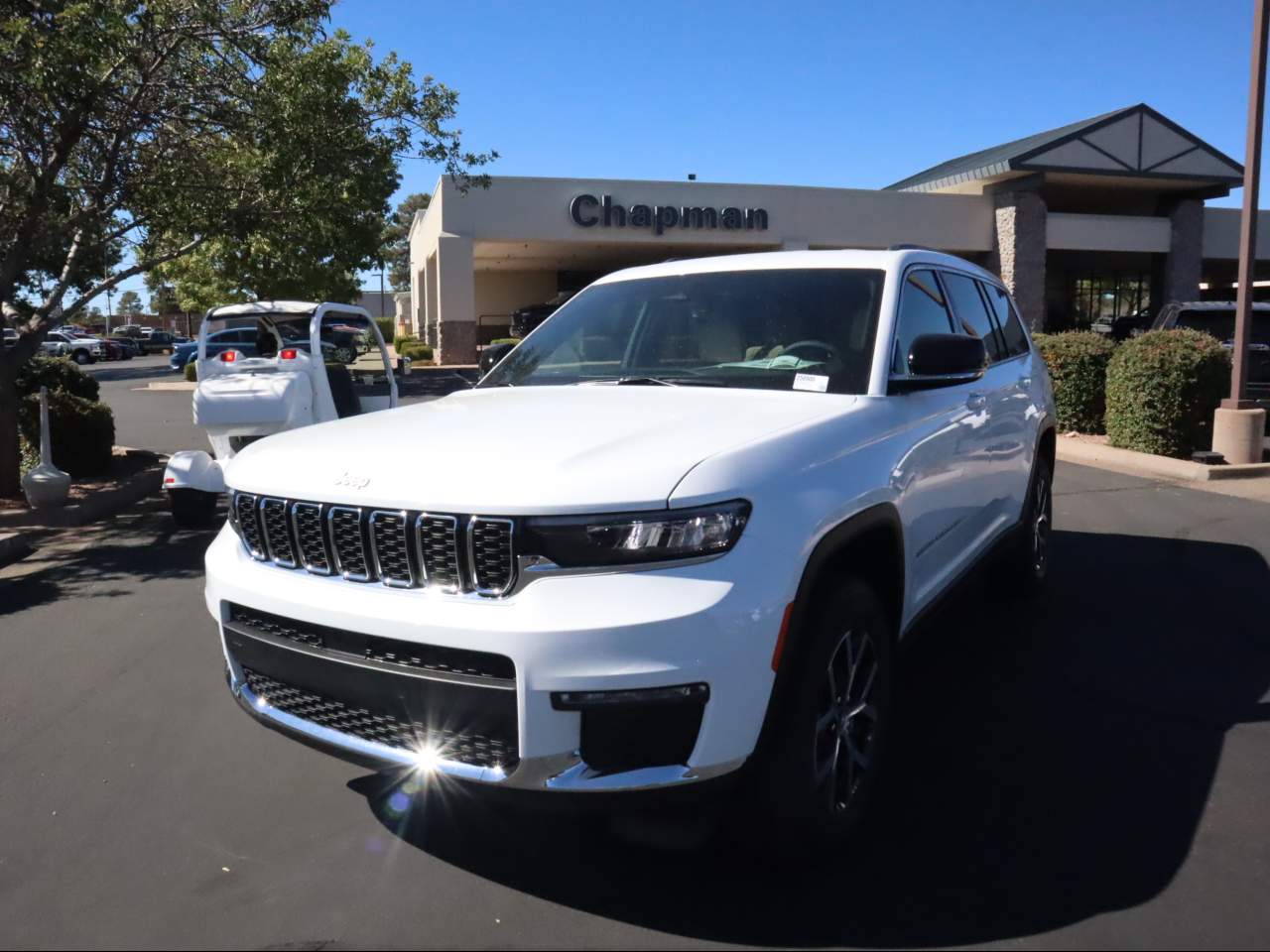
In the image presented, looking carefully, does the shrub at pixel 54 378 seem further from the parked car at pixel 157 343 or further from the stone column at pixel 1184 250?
the parked car at pixel 157 343

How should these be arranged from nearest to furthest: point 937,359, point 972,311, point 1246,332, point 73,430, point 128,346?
point 937,359 < point 972,311 < point 73,430 < point 1246,332 < point 128,346

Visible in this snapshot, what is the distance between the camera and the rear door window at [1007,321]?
5742 millimetres

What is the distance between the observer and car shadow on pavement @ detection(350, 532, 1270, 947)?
2.90 m

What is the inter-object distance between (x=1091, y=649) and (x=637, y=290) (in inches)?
111

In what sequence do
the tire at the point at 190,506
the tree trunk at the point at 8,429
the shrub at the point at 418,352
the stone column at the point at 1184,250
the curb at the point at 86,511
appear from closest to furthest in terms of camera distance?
the tire at the point at 190,506, the curb at the point at 86,511, the tree trunk at the point at 8,429, the stone column at the point at 1184,250, the shrub at the point at 418,352

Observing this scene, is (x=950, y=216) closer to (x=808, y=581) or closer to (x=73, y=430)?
(x=73, y=430)

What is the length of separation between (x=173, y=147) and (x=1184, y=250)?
119 ft

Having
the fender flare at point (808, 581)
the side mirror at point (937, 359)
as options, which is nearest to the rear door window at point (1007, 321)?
the side mirror at point (937, 359)

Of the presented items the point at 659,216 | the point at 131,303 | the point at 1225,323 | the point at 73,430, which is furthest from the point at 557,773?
the point at 131,303

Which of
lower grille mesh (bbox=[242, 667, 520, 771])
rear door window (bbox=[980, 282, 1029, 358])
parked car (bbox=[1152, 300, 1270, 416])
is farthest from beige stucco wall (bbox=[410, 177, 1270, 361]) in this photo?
lower grille mesh (bbox=[242, 667, 520, 771])

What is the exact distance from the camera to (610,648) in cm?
249

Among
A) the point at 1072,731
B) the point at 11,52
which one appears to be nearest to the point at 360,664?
the point at 1072,731

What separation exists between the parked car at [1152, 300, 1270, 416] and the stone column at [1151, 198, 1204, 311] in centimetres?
2533

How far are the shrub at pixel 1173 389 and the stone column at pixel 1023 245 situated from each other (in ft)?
76.5
